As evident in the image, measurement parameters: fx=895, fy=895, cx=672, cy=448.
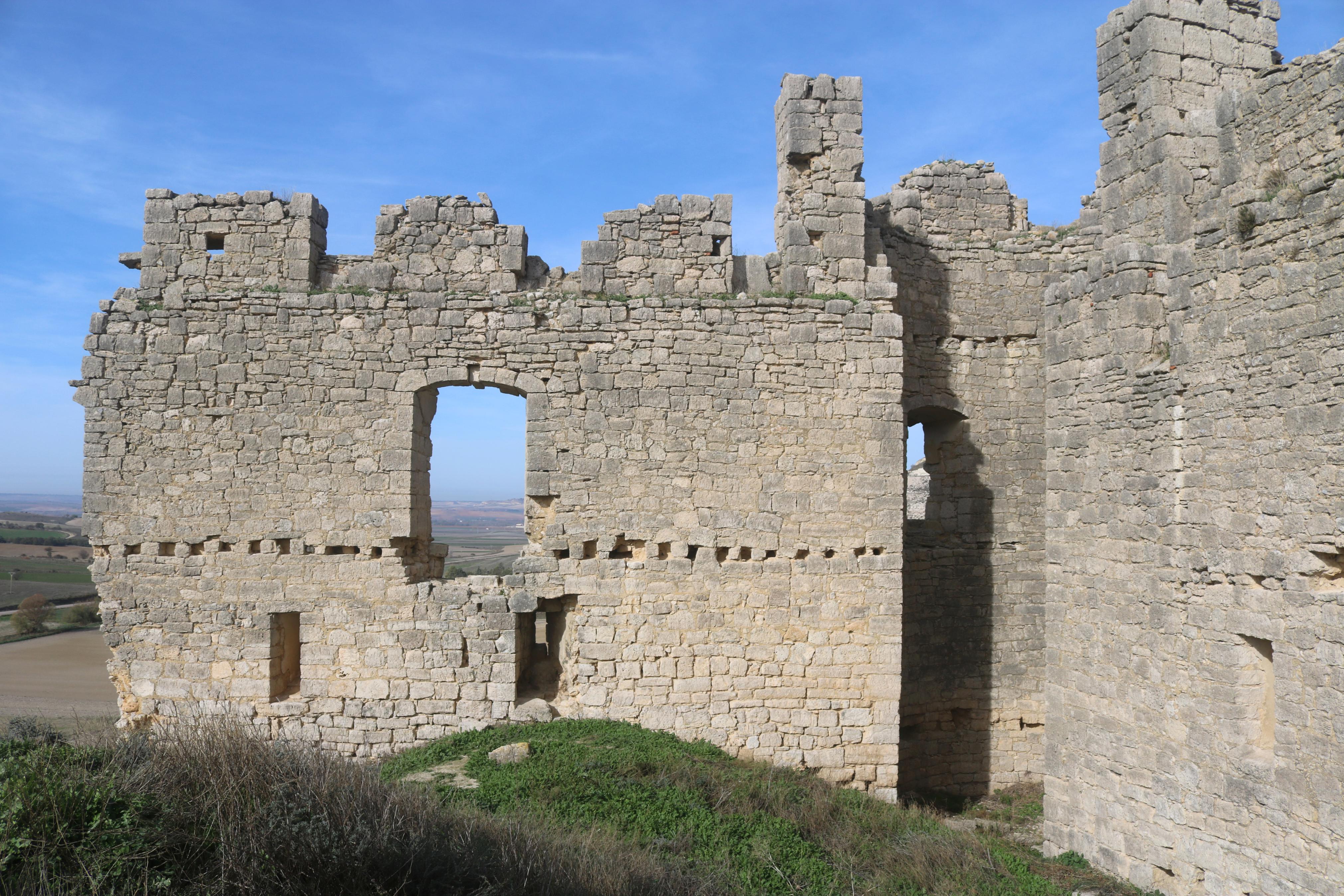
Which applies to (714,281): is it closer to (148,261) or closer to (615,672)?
(615,672)

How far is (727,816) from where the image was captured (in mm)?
7105

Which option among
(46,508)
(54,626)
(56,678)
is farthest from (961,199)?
(46,508)

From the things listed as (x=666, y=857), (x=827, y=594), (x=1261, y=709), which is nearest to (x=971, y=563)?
(x=827, y=594)

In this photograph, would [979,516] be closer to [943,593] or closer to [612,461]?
[943,593]

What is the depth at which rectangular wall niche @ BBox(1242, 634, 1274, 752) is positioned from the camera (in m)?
6.29

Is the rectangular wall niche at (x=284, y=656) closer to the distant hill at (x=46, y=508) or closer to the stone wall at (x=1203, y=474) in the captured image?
the stone wall at (x=1203, y=474)

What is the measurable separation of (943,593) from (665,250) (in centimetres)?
509

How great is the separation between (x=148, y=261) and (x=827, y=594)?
24.4 feet

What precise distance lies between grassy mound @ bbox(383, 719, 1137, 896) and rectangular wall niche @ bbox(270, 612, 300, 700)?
1.52m

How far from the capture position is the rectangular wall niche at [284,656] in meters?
8.62

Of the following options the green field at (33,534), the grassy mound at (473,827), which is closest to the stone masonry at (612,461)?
the grassy mound at (473,827)

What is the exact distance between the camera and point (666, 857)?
621 centimetres

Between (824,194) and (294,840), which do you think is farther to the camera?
(824,194)

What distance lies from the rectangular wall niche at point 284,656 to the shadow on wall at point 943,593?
658 cm
